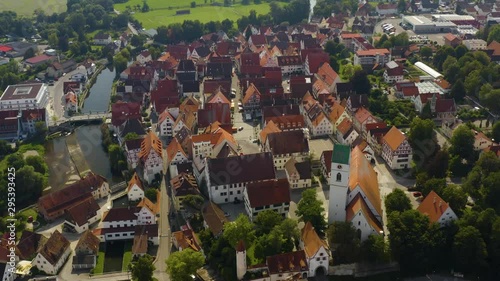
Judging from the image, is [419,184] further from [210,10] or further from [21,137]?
[210,10]

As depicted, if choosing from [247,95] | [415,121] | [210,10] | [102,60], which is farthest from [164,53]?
[415,121]

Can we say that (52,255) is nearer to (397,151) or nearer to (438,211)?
(438,211)

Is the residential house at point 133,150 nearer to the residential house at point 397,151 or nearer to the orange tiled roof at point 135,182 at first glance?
the orange tiled roof at point 135,182

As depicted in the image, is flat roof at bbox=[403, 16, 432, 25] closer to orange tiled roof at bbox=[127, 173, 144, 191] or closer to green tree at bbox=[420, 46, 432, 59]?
green tree at bbox=[420, 46, 432, 59]

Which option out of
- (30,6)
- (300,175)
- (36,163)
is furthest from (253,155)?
(30,6)

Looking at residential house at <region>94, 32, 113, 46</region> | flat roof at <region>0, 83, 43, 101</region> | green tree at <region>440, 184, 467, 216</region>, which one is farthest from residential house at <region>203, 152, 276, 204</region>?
residential house at <region>94, 32, 113, 46</region>
